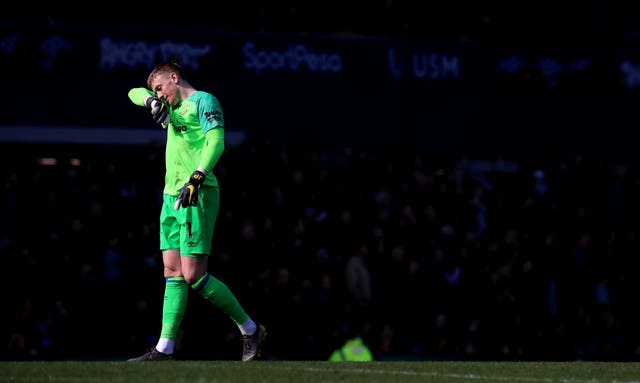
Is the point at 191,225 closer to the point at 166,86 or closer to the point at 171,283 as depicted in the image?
the point at 171,283

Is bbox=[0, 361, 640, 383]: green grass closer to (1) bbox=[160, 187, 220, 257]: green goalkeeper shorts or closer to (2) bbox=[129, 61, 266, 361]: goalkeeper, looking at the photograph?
(2) bbox=[129, 61, 266, 361]: goalkeeper

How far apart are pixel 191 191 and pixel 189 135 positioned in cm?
71

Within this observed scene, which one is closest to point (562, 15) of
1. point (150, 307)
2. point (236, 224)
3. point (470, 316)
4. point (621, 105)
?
point (621, 105)

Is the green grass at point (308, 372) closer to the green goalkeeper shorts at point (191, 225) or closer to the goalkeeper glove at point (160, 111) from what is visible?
the green goalkeeper shorts at point (191, 225)

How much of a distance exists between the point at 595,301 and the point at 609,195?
3.01 m

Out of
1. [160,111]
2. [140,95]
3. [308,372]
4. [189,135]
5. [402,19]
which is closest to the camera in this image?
[308,372]

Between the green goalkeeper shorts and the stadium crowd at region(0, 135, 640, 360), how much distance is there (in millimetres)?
4746

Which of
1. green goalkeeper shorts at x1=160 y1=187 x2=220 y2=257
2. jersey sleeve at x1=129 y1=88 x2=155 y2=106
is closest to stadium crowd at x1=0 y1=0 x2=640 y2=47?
jersey sleeve at x1=129 y1=88 x2=155 y2=106

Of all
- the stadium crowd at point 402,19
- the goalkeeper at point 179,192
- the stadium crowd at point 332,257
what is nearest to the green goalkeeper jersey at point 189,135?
the goalkeeper at point 179,192

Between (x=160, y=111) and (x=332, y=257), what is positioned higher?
(x=160, y=111)

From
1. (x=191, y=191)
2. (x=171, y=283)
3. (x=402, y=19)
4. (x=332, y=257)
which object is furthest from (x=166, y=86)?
(x=402, y=19)

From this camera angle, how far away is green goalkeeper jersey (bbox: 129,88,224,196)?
9.19 meters

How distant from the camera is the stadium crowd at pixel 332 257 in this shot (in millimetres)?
13922

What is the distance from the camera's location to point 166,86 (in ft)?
31.0
